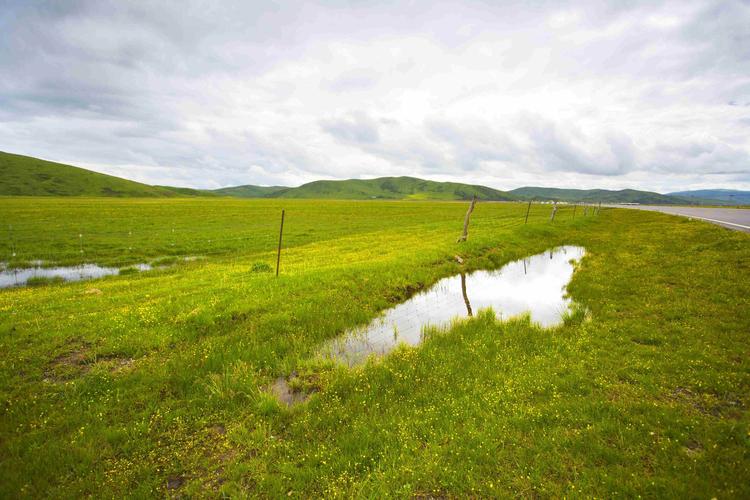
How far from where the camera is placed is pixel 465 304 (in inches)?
623

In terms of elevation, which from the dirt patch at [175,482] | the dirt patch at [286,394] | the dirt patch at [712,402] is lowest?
the dirt patch at [175,482]

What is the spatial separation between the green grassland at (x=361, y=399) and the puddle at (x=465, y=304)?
36.2 inches

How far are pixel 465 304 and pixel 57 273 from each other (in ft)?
85.6

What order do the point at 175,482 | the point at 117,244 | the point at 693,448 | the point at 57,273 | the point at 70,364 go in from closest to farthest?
the point at 175,482, the point at 693,448, the point at 70,364, the point at 57,273, the point at 117,244

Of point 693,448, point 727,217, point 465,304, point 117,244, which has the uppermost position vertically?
point 727,217

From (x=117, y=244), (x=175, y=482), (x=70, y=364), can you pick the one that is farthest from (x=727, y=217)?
(x=117, y=244)

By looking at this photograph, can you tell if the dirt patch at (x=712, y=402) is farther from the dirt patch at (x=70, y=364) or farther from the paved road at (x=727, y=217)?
the paved road at (x=727, y=217)

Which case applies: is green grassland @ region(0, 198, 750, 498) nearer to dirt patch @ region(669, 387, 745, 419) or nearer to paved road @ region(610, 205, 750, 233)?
dirt patch @ region(669, 387, 745, 419)

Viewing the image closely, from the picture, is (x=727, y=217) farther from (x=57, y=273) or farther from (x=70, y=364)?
(x=57, y=273)

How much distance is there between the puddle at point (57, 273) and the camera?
19.6 metres

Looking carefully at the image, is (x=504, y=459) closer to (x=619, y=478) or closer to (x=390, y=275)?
(x=619, y=478)

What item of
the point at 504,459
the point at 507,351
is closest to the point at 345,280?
the point at 507,351

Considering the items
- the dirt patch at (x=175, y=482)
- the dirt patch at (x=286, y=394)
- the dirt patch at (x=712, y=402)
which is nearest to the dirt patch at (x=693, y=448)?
the dirt patch at (x=712, y=402)

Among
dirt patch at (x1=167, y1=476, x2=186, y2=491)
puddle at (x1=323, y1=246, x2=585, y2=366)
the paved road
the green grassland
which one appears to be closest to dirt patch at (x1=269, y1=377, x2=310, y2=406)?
the green grassland
